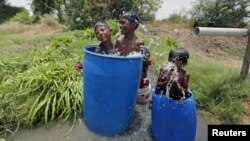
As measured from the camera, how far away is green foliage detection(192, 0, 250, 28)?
842 centimetres

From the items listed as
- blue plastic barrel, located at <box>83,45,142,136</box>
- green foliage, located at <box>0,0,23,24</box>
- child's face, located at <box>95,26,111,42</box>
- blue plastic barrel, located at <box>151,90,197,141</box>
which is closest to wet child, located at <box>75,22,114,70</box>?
child's face, located at <box>95,26,111,42</box>

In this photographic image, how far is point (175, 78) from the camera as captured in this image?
11.3 ft

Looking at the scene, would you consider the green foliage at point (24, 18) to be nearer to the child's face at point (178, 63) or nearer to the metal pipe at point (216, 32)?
the metal pipe at point (216, 32)

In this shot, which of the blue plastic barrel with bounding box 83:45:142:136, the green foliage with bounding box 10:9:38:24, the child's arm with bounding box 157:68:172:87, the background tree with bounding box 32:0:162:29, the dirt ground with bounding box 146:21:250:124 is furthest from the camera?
the green foliage with bounding box 10:9:38:24

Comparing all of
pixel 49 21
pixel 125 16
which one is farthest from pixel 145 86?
pixel 49 21

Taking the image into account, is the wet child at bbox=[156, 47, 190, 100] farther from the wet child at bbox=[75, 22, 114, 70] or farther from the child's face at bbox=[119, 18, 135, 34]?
the wet child at bbox=[75, 22, 114, 70]

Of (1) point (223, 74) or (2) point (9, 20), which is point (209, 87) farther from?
(2) point (9, 20)

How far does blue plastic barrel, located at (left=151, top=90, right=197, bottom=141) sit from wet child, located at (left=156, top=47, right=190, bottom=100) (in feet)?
0.35

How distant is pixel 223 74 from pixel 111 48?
7.14 feet

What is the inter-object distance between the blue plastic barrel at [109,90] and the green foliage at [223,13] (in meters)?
5.64

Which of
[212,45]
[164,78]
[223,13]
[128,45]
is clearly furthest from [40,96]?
[223,13]

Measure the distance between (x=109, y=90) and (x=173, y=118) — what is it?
0.63m

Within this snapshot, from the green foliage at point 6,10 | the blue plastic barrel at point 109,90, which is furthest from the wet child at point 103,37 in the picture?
the green foliage at point 6,10

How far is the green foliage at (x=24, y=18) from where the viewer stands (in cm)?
1204
